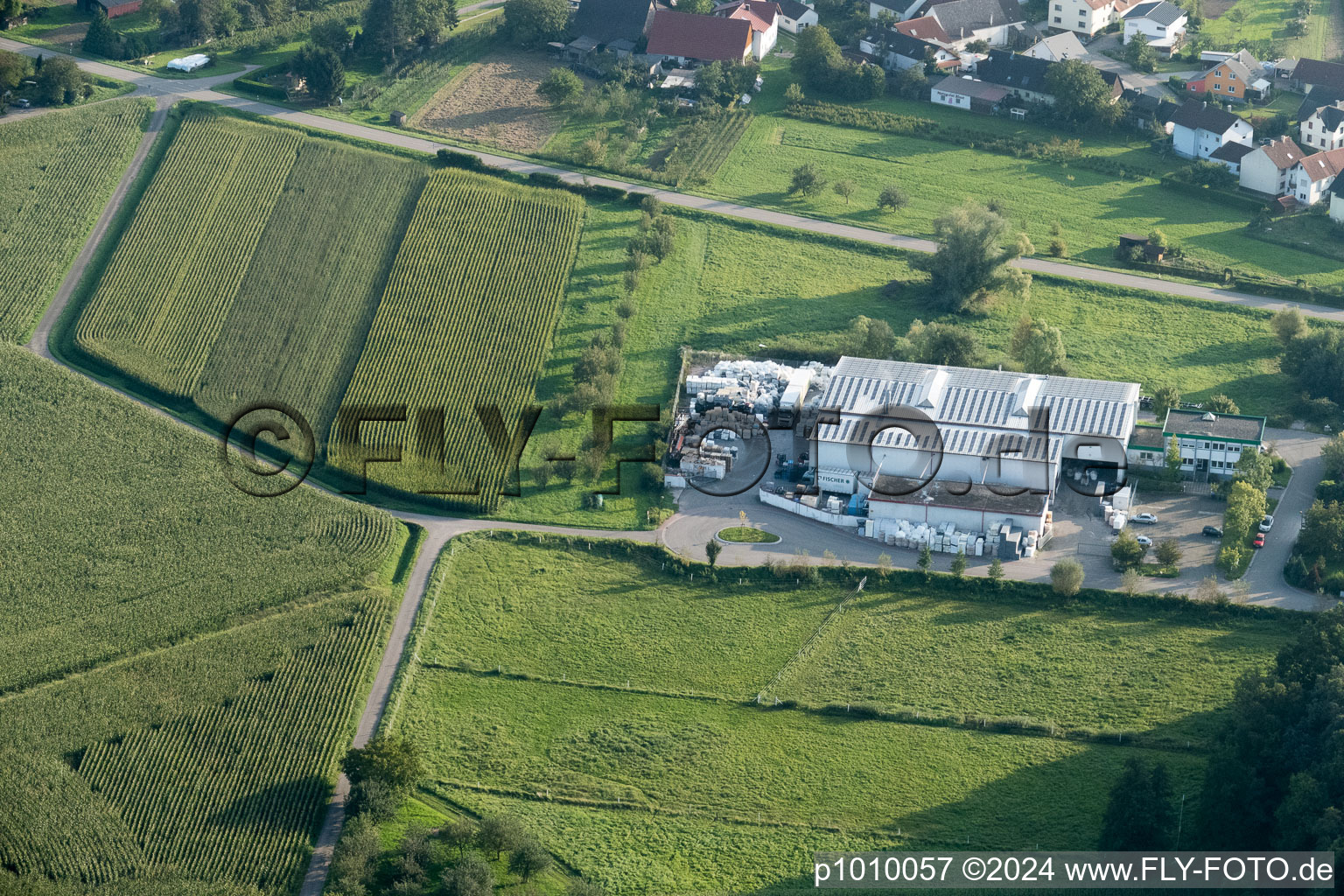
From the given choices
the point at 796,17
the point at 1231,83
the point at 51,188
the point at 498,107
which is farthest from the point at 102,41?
the point at 1231,83

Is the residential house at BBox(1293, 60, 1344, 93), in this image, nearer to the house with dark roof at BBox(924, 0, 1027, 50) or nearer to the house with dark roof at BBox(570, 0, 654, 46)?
the house with dark roof at BBox(924, 0, 1027, 50)

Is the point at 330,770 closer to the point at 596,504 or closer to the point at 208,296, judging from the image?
the point at 596,504

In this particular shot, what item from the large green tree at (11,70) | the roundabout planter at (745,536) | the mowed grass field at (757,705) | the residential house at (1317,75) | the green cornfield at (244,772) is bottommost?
the green cornfield at (244,772)

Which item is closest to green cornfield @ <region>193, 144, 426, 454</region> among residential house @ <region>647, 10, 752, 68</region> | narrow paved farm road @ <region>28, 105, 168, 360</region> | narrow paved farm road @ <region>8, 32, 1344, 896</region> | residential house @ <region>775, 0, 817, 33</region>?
narrow paved farm road @ <region>8, 32, 1344, 896</region>

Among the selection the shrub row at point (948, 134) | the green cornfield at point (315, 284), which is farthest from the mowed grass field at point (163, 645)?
the shrub row at point (948, 134)

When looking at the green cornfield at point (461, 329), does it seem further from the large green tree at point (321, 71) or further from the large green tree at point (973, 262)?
the large green tree at point (973, 262)
